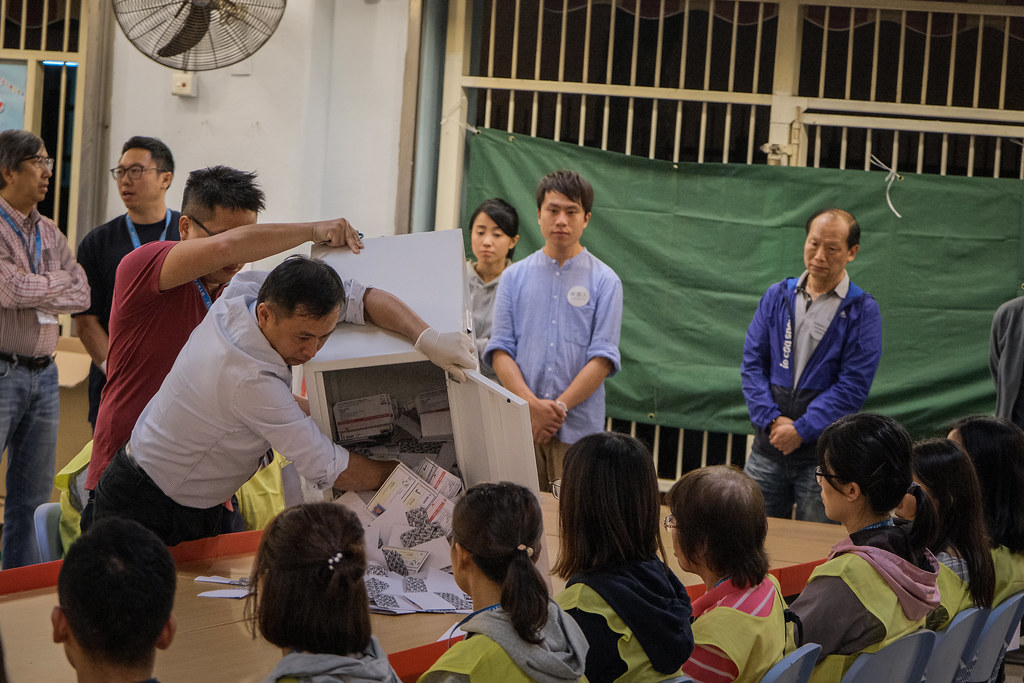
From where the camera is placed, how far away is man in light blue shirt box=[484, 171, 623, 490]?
150 inches

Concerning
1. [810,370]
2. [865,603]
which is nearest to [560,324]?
[810,370]

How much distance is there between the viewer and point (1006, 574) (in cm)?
255

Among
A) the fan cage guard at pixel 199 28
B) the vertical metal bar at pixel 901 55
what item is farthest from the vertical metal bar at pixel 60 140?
the vertical metal bar at pixel 901 55

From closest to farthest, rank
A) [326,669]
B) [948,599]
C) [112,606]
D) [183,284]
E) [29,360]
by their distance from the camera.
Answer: [112,606] < [326,669] < [948,599] < [183,284] < [29,360]

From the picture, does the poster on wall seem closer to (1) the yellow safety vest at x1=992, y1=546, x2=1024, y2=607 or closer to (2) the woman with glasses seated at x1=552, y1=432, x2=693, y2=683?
(2) the woman with glasses seated at x1=552, y1=432, x2=693, y2=683

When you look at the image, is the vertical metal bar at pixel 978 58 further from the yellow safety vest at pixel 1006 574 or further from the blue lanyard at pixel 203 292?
the blue lanyard at pixel 203 292

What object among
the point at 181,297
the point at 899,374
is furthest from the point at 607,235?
the point at 181,297

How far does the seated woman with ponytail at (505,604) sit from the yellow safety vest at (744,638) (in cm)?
30

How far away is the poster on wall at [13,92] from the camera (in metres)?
5.13

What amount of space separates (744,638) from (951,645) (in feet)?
1.83

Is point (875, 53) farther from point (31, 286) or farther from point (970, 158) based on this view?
point (31, 286)

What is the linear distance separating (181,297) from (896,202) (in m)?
3.31

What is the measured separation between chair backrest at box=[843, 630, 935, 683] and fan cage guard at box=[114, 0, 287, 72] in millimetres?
3506

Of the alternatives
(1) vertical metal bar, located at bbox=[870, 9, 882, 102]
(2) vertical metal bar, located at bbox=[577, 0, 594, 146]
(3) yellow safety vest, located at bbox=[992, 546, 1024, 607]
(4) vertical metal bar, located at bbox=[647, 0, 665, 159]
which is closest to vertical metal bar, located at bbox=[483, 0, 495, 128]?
(2) vertical metal bar, located at bbox=[577, 0, 594, 146]
